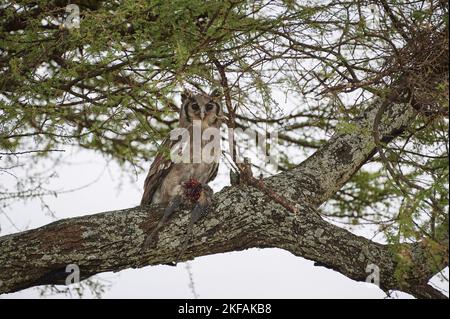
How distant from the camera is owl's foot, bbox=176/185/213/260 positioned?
395 cm

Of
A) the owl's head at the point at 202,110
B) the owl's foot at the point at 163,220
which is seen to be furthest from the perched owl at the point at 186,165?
the owl's foot at the point at 163,220

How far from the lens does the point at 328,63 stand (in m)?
3.88

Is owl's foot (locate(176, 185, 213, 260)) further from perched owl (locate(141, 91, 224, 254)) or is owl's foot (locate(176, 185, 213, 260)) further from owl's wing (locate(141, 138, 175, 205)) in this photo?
owl's wing (locate(141, 138, 175, 205))

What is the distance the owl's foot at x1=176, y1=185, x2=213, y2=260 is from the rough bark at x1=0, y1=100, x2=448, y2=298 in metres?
0.03

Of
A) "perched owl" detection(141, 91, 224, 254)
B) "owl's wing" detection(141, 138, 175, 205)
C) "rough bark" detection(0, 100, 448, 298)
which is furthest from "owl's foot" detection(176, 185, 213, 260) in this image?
"owl's wing" detection(141, 138, 175, 205)

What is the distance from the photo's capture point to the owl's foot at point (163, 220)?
3.92m

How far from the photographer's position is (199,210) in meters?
4.00

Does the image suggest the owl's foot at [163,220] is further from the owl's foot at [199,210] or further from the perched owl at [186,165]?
the perched owl at [186,165]

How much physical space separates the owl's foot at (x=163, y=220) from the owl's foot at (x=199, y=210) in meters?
0.10

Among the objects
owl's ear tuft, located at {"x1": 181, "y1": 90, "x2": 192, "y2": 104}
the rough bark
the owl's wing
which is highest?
owl's ear tuft, located at {"x1": 181, "y1": 90, "x2": 192, "y2": 104}

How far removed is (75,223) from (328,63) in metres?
1.58

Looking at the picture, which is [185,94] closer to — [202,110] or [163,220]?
[202,110]

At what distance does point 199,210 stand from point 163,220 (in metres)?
0.20

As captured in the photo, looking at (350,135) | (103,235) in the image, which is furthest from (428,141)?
(103,235)
